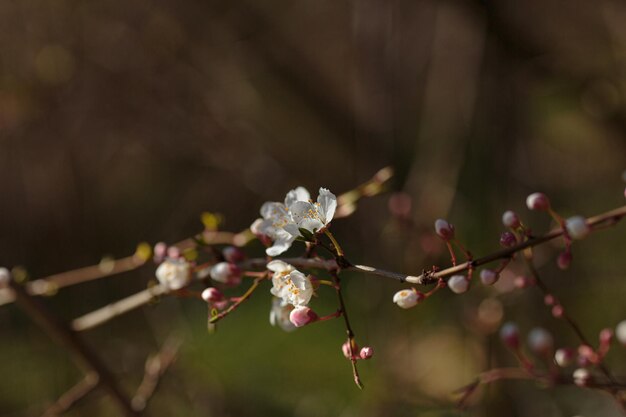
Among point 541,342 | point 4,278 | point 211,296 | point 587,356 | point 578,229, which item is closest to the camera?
point 578,229

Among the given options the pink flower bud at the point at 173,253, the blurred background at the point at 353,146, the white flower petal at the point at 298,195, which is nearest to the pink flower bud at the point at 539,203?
the white flower petal at the point at 298,195

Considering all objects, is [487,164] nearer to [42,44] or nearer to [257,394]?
[257,394]

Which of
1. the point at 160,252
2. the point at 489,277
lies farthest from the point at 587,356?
the point at 160,252

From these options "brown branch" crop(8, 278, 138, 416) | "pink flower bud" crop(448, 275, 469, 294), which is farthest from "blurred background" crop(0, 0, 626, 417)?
"pink flower bud" crop(448, 275, 469, 294)

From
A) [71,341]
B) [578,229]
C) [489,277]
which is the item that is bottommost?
[71,341]

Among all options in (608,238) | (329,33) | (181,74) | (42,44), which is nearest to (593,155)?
(608,238)

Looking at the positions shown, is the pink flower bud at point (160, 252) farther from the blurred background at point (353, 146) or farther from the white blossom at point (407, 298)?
the blurred background at point (353, 146)

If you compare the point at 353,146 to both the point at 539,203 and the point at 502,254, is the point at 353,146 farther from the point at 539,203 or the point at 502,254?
the point at 502,254
